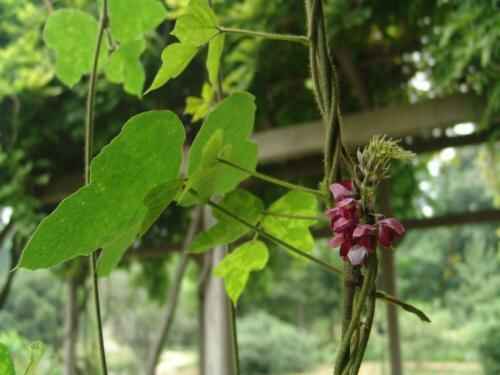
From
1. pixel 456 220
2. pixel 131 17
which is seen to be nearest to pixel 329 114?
pixel 131 17

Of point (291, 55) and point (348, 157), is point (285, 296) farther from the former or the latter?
point (348, 157)

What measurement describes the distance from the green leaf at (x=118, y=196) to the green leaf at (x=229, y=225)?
2.0 inches

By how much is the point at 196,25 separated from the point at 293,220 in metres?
0.11

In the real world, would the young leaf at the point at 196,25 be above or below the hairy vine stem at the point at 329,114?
above

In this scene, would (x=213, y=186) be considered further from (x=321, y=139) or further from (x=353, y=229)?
(x=321, y=139)

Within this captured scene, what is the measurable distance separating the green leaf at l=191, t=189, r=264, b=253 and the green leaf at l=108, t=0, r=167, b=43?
0.11m

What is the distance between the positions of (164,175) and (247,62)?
149cm

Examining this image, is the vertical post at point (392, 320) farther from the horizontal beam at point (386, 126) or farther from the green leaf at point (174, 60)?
the green leaf at point (174, 60)

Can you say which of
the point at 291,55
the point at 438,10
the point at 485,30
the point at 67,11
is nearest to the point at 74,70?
the point at 67,11

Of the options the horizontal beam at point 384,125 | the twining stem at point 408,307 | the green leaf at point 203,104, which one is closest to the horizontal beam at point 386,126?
the horizontal beam at point 384,125

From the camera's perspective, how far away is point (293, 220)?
27 centimetres

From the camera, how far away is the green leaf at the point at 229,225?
0.24m

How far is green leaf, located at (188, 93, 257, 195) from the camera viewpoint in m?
0.21

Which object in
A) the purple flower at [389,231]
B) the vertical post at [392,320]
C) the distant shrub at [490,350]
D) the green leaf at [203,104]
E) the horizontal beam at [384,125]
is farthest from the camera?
the distant shrub at [490,350]
